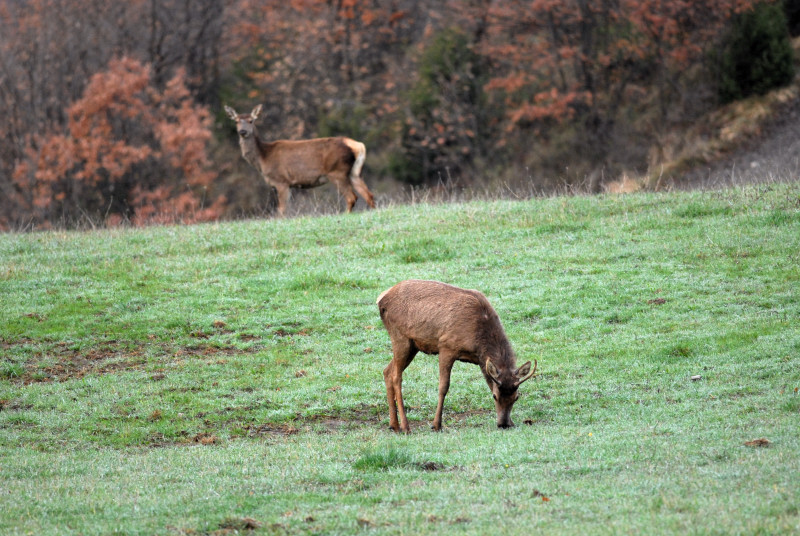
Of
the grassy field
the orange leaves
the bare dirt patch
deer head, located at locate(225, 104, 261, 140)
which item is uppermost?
deer head, located at locate(225, 104, 261, 140)

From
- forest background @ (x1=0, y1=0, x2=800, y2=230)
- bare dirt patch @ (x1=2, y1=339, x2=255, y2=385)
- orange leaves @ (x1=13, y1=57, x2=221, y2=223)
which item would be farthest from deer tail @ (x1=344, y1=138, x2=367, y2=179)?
orange leaves @ (x1=13, y1=57, x2=221, y2=223)

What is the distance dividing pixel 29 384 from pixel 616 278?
27.7 feet

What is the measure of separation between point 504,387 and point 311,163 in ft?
45.7

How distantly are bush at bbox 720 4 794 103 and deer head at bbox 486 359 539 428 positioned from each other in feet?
88.1

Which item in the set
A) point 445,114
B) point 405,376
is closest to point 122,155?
point 445,114

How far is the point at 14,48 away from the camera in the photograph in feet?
129

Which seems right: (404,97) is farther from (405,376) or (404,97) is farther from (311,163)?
(405,376)

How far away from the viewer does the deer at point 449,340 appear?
9172 mm

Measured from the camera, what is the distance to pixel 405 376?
11.5m

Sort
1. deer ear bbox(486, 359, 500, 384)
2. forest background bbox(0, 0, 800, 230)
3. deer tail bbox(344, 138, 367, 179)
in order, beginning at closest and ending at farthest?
deer ear bbox(486, 359, 500, 384) < deer tail bbox(344, 138, 367, 179) < forest background bbox(0, 0, 800, 230)

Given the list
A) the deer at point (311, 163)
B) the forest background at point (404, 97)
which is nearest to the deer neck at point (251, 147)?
the deer at point (311, 163)

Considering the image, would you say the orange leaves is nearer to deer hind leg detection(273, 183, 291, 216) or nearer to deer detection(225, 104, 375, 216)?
deer detection(225, 104, 375, 216)

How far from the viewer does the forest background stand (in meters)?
35.2

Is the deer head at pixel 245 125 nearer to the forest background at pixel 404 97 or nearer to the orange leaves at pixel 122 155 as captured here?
the forest background at pixel 404 97
